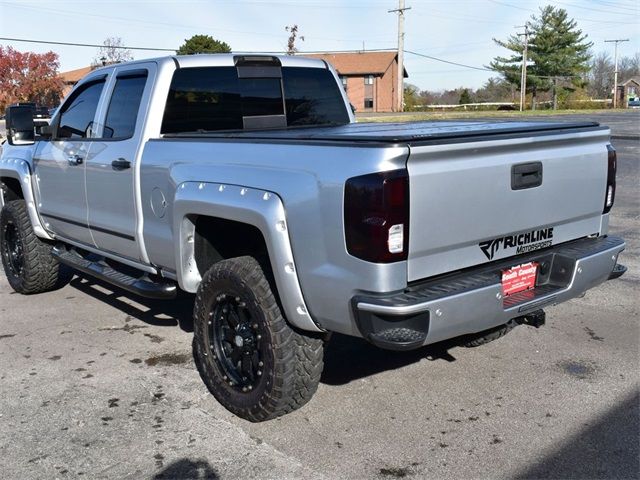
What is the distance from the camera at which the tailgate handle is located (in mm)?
3467

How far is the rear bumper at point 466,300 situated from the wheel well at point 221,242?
1139mm

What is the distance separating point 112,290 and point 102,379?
235 centimetres

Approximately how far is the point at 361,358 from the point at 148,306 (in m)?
2.28

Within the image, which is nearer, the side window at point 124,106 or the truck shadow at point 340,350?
the truck shadow at point 340,350

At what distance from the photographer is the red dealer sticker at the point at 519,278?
139 inches

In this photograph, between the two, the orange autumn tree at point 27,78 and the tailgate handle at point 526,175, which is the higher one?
the orange autumn tree at point 27,78

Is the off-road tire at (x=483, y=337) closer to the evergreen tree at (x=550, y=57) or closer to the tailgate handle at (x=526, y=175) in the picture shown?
the tailgate handle at (x=526, y=175)

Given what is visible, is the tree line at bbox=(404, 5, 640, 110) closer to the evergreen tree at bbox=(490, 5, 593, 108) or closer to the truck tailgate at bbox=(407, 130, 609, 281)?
the evergreen tree at bbox=(490, 5, 593, 108)

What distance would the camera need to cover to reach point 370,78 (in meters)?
66.4

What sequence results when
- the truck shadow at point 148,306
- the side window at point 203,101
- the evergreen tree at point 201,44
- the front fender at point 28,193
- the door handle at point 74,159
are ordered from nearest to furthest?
the side window at point 203,101
the door handle at point 74,159
the truck shadow at point 148,306
the front fender at point 28,193
the evergreen tree at point 201,44

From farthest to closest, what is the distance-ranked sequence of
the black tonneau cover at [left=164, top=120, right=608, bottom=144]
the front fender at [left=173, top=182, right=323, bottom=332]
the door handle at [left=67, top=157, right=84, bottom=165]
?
1. the door handle at [left=67, top=157, right=84, bottom=165]
2. the front fender at [left=173, top=182, right=323, bottom=332]
3. the black tonneau cover at [left=164, top=120, right=608, bottom=144]

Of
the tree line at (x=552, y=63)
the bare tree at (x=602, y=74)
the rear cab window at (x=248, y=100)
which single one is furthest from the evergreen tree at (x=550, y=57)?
the rear cab window at (x=248, y=100)

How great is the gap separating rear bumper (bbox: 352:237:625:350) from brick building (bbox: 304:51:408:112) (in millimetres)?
63407

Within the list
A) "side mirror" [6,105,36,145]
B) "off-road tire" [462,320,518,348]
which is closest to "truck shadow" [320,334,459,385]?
"off-road tire" [462,320,518,348]
